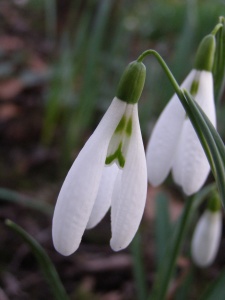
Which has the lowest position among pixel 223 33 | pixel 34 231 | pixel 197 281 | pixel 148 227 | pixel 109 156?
pixel 197 281

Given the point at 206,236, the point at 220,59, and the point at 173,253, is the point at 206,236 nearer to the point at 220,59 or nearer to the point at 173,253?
the point at 173,253

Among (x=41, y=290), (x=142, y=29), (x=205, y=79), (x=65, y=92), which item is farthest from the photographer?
(x=142, y=29)

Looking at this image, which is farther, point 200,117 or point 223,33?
point 223,33

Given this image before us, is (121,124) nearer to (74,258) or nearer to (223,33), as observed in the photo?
(223,33)

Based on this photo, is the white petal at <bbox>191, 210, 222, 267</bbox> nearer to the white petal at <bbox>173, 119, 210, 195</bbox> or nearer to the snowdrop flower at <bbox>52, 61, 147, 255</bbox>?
the white petal at <bbox>173, 119, 210, 195</bbox>

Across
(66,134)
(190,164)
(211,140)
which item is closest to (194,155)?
(190,164)

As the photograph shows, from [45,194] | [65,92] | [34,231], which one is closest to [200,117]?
[34,231]
